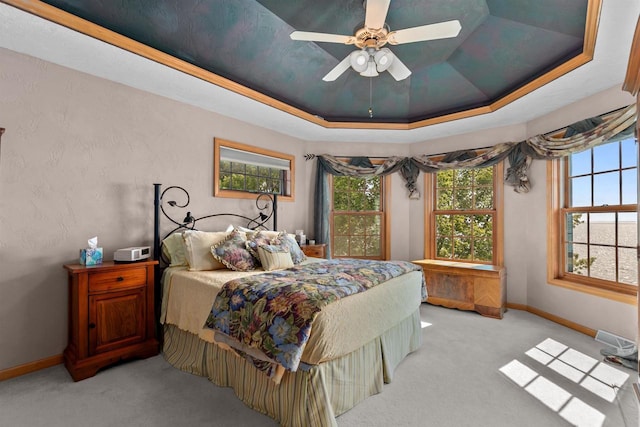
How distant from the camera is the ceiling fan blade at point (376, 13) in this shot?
1896 mm

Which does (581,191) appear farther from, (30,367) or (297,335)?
(30,367)

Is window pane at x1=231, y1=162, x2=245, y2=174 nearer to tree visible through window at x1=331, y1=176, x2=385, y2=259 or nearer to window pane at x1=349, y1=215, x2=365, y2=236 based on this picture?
tree visible through window at x1=331, y1=176, x2=385, y2=259

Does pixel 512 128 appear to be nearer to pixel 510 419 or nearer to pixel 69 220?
pixel 510 419

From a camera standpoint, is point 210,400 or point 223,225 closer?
point 210,400

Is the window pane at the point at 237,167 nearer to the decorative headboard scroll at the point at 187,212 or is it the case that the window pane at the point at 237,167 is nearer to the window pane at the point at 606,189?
the decorative headboard scroll at the point at 187,212

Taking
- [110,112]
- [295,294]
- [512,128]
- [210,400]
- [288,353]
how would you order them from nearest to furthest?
1. [288,353]
2. [295,294]
3. [210,400]
4. [110,112]
5. [512,128]

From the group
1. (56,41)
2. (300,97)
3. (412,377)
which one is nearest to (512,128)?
(300,97)

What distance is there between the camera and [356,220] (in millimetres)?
5074

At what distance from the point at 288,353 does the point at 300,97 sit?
3162mm

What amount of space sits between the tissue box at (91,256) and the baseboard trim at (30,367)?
852 millimetres

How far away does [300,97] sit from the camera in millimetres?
3836

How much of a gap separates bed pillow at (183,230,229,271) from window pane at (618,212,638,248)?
409 cm

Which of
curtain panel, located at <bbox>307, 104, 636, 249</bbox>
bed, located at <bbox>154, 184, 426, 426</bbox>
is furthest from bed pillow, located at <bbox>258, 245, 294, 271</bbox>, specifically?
curtain panel, located at <bbox>307, 104, 636, 249</bbox>

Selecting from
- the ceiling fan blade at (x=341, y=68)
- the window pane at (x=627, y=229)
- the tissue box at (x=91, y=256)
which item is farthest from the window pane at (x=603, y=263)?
the tissue box at (x=91, y=256)
